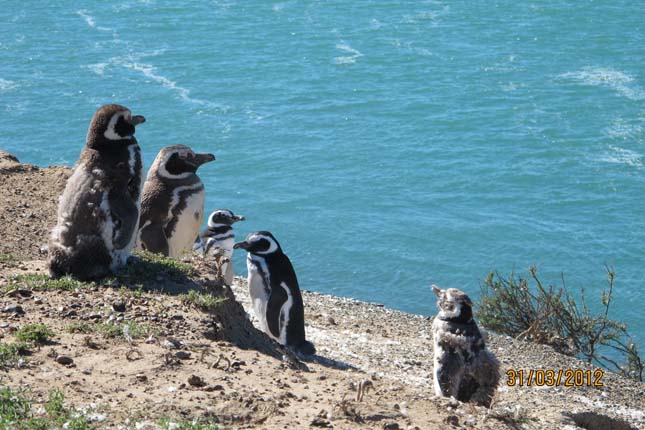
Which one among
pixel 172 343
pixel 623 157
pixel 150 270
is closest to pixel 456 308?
pixel 150 270

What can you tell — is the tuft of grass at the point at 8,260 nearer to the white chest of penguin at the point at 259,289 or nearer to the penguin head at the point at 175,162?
the penguin head at the point at 175,162

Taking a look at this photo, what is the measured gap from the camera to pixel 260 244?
1377 cm

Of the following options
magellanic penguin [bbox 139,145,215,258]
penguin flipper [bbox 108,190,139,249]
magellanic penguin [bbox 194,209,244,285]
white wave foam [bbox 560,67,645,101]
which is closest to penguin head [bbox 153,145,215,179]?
magellanic penguin [bbox 139,145,215,258]

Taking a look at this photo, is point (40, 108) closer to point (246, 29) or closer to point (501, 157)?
point (246, 29)

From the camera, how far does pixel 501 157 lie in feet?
120

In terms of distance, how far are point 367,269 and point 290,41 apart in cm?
2031

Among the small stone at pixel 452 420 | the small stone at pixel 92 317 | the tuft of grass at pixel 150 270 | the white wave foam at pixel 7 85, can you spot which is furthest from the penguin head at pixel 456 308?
the white wave foam at pixel 7 85

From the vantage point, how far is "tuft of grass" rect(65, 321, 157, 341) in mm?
9242

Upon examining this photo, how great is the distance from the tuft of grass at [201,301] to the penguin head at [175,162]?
4.06 metres

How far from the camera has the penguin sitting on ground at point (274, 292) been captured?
13.4 meters

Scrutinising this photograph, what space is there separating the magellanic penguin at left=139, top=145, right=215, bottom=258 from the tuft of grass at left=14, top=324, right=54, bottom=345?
4.75 metres

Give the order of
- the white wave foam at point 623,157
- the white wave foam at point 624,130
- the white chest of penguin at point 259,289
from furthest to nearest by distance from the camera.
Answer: the white wave foam at point 624,130
the white wave foam at point 623,157
the white chest of penguin at point 259,289

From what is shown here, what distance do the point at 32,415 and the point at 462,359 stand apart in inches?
222

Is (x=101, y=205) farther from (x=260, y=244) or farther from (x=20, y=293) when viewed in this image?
(x=260, y=244)
